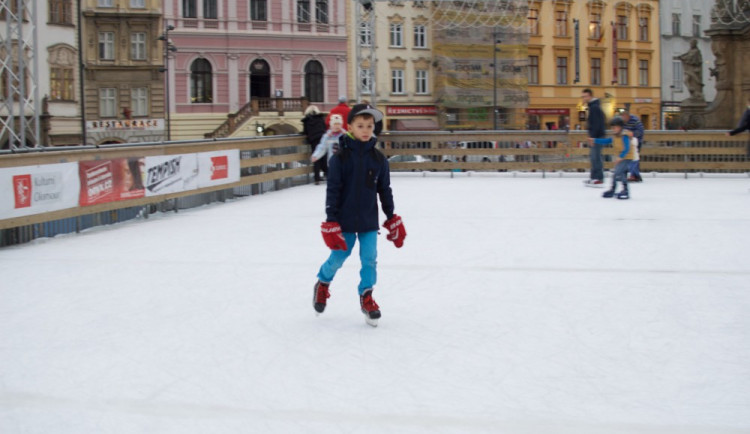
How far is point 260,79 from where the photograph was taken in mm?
48938

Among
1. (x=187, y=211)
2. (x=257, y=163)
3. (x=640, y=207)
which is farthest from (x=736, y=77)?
(x=187, y=211)

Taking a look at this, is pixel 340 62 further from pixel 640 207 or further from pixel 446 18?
pixel 640 207

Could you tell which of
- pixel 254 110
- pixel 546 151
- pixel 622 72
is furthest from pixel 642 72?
pixel 546 151

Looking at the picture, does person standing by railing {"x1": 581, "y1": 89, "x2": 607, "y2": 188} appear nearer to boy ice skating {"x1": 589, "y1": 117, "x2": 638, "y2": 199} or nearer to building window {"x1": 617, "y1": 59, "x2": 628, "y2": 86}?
boy ice skating {"x1": 589, "y1": 117, "x2": 638, "y2": 199}

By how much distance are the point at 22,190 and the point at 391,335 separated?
6086 mm

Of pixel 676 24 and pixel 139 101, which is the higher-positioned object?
pixel 676 24

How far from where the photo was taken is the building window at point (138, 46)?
47.1 meters

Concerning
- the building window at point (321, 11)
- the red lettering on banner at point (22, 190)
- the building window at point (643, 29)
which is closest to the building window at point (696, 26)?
the building window at point (643, 29)

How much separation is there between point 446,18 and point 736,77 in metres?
30.1

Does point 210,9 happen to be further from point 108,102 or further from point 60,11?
point 60,11

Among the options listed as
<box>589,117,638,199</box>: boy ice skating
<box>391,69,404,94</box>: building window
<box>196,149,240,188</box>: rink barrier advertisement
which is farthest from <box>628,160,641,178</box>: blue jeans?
<box>391,69,404,94</box>: building window

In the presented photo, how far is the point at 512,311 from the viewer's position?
6566mm

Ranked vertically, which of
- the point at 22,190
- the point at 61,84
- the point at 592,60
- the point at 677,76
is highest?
the point at 592,60

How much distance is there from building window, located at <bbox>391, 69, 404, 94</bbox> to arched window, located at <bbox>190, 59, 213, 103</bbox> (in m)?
10.8
